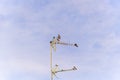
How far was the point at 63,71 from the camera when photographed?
173 m

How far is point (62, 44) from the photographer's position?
184625mm

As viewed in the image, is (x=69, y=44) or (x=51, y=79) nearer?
(x=51, y=79)

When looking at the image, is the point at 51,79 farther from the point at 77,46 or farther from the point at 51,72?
the point at 77,46

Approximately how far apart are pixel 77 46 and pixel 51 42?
14.7 metres

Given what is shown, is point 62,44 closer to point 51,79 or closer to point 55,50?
point 55,50

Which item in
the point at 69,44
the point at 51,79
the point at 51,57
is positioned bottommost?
the point at 51,79

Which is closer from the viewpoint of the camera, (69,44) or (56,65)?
(56,65)

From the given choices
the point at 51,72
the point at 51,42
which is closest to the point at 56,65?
the point at 51,72

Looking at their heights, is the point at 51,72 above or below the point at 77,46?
below

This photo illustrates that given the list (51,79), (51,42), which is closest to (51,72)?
(51,79)

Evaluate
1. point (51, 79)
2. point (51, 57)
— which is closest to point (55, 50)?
point (51, 57)

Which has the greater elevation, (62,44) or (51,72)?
(62,44)

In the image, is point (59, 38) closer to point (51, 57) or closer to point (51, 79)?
point (51, 57)

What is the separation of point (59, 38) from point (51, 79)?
2333cm
